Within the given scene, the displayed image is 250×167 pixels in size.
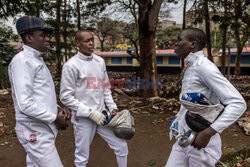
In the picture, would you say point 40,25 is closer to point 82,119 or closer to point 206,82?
point 82,119

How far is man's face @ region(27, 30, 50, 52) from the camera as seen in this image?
2.01 meters

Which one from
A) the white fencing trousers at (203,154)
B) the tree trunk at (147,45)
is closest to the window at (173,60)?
the tree trunk at (147,45)

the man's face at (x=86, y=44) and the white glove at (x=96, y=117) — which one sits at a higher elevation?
the man's face at (x=86, y=44)

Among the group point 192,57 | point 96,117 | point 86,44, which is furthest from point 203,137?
point 86,44

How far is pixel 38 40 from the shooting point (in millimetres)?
2029

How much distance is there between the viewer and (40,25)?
201 cm

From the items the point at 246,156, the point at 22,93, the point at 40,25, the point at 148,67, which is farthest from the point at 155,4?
the point at 22,93

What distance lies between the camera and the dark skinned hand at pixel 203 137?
5.26 ft

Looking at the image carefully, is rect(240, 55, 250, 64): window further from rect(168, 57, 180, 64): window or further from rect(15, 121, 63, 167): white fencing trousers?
rect(15, 121, 63, 167): white fencing trousers

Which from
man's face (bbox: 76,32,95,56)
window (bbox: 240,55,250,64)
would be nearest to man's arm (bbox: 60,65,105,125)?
man's face (bbox: 76,32,95,56)

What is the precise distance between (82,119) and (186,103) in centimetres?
139

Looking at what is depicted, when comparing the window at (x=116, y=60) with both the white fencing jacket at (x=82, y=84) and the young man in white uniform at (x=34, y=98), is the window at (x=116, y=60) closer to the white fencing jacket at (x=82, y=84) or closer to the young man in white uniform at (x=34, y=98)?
the white fencing jacket at (x=82, y=84)

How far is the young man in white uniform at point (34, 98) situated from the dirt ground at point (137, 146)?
1.54m

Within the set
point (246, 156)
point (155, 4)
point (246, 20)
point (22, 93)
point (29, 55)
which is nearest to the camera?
point (22, 93)
